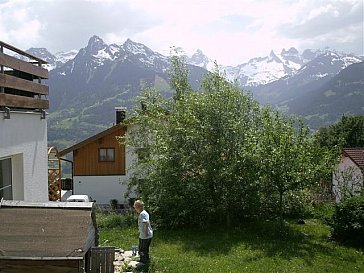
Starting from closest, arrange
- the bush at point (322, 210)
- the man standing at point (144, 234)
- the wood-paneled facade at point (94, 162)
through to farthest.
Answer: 1. the man standing at point (144, 234)
2. the bush at point (322, 210)
3. the wood-paneled facade at point (94, 162)

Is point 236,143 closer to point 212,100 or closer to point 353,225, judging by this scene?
point 212,100

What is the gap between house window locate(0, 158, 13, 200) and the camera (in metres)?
9.34

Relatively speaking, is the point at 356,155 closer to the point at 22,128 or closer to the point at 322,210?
the point at 322,210

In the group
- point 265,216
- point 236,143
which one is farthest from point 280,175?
point 265,216

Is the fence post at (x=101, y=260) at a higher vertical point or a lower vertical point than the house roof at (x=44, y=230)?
lower

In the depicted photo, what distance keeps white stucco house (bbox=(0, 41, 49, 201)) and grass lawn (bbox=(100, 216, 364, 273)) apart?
12.2 ft

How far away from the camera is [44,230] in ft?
23.9

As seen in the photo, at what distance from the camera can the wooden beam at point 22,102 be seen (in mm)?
8797

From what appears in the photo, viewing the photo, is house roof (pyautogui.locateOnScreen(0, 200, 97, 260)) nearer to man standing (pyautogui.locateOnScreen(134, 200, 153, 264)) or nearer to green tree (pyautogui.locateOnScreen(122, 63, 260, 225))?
man standing (pyautogui.locateOnScreen(134, 200, 153, 264))

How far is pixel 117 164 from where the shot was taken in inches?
1428

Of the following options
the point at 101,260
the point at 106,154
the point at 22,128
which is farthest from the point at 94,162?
the point at 101,260

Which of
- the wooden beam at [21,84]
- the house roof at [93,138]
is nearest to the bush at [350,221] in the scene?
the wooden beam at [21,84]

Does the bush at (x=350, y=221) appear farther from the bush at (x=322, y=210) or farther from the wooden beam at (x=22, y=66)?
the wooden beam at (x=22, y=66)

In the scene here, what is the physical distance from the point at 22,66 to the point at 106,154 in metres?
26.6
